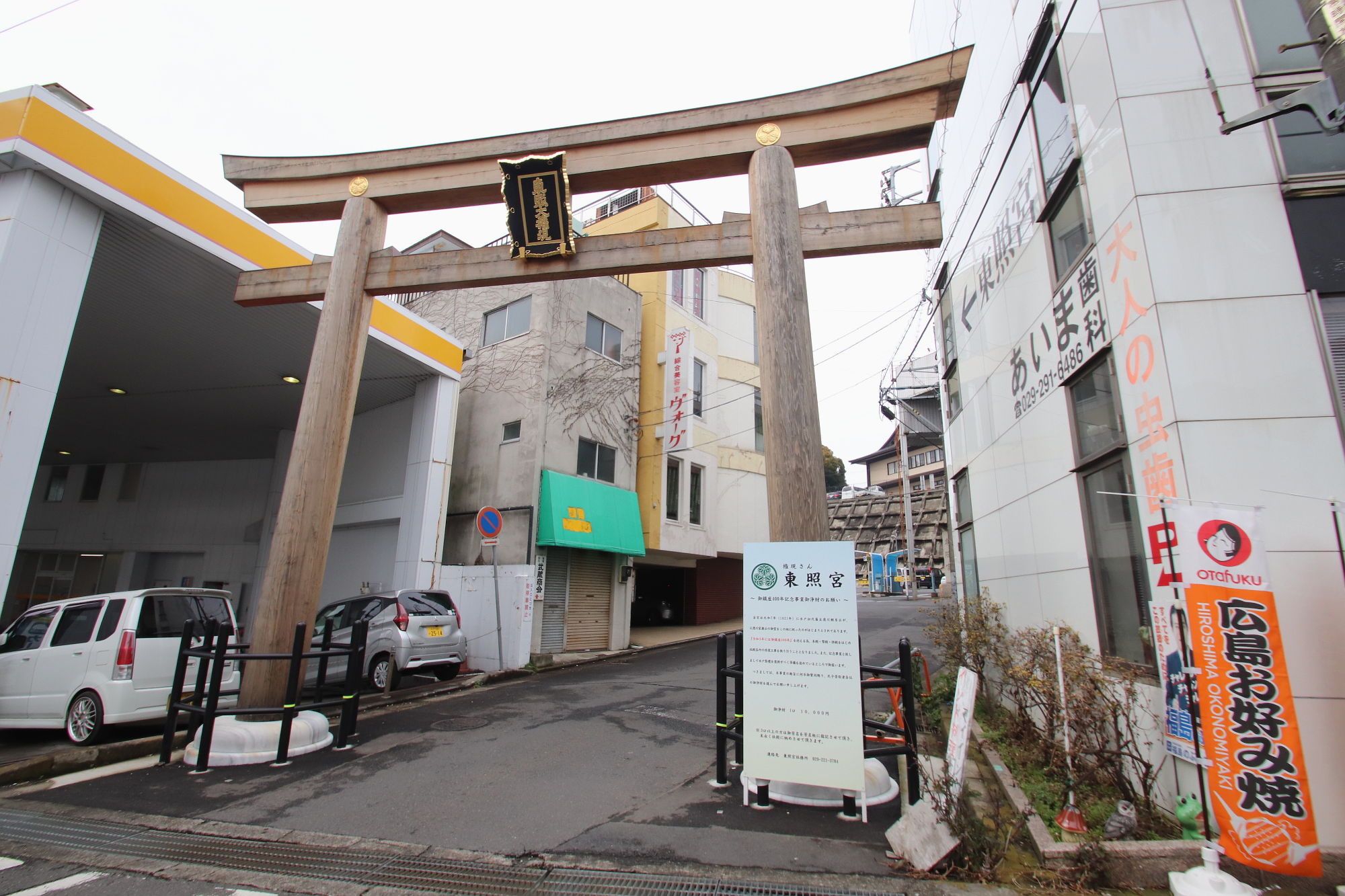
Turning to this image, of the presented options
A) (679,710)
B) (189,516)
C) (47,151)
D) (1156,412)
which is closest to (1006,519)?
(1156,412)

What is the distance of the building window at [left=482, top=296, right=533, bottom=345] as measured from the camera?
15.9 metres

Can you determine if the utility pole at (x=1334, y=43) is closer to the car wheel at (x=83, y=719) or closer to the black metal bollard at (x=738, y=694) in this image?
the black metal bollard at (x=738, y=694)

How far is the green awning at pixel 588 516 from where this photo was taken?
13.9 metres

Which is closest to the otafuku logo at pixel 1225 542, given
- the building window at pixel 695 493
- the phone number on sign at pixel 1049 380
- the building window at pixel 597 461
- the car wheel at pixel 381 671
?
the phone number on sign at pixel 1049 380

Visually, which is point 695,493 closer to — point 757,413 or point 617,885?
point 757,413

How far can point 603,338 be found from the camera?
17.2 meters

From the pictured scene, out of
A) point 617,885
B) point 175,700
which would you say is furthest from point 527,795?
point 175,700

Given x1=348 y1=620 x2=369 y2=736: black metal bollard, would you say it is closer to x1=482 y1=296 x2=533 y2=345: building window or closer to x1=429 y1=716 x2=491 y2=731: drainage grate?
x1=429 y1=716 x2=491 y2=731: drainage grate

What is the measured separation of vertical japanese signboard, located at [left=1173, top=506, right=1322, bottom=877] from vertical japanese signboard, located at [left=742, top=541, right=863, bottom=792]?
6.13 ft

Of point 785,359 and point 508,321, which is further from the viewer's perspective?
point 508,321

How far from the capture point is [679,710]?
8469mm

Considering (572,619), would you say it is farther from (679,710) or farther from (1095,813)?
(1095,813)

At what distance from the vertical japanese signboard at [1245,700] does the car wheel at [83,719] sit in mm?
9381

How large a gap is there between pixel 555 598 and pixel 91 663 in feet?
27.9
